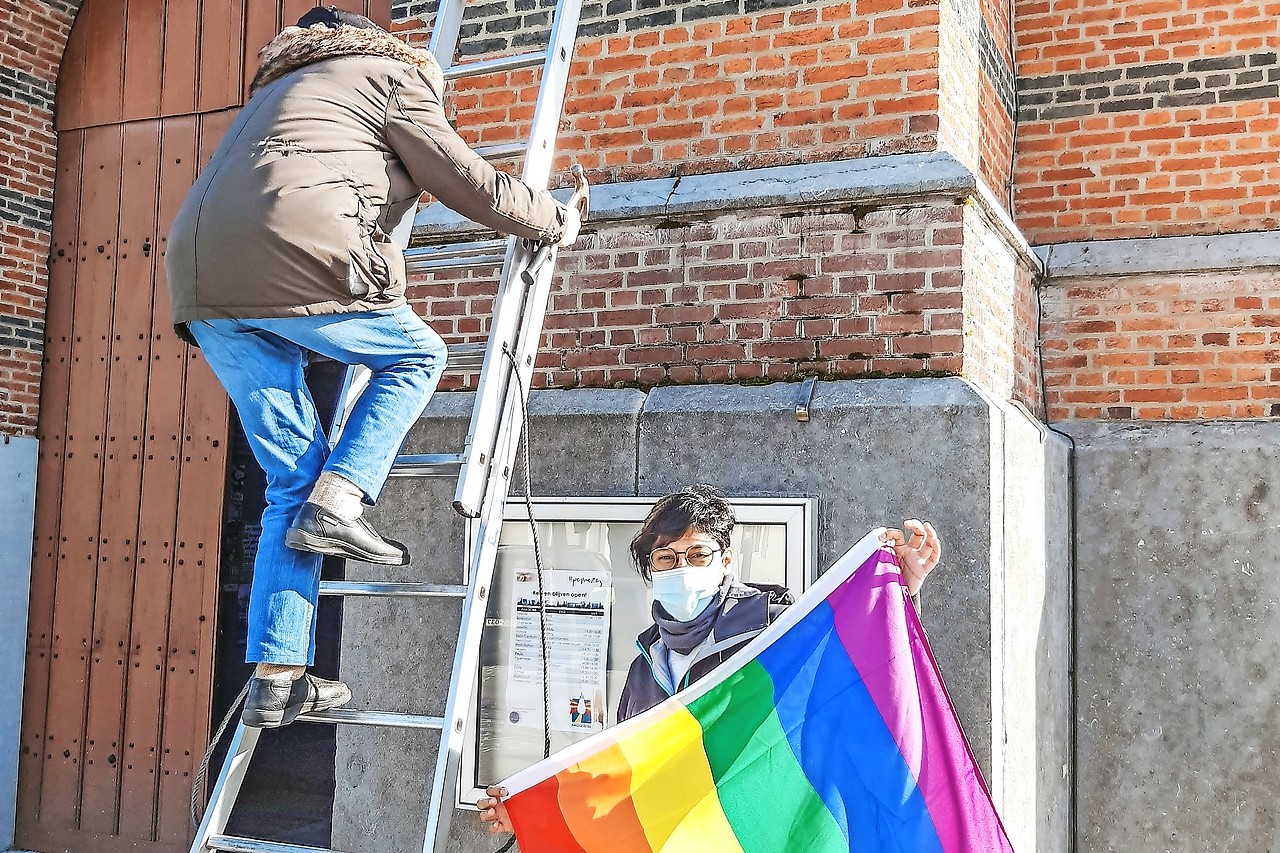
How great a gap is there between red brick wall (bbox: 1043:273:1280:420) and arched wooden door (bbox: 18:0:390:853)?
4.24 m

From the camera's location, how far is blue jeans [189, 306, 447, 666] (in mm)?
2932

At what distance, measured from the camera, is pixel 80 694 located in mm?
6516

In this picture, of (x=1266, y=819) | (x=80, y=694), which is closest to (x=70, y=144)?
(x=80, y=694)

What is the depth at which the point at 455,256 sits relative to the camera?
11.8ft

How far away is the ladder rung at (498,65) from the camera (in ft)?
12.3

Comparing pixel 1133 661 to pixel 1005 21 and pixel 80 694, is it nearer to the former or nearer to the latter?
pixel 1005 21

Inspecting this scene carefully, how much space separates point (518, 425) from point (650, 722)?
3.01 feet

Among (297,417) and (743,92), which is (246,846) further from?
(743,92)

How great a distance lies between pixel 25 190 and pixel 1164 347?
20.2 feet

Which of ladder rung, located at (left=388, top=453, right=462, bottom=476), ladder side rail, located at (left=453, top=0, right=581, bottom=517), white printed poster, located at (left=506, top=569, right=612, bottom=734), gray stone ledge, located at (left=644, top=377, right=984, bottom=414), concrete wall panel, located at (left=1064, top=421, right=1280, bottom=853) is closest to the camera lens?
ladder side rail, located at (left=453, top=0, right=581, bottom=517)

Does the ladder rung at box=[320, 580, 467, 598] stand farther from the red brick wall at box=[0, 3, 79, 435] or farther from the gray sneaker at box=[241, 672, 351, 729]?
the red brick wall at box=[0, 3, 79, 435]

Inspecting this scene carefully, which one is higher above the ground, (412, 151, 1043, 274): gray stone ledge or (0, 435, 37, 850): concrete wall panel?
(412, 151, 1043, 274): gray stone ledge

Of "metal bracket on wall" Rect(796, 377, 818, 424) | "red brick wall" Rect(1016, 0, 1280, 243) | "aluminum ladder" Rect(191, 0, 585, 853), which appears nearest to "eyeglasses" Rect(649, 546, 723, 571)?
"metal bracket on wall" Rect(796, 377, 818, 424)

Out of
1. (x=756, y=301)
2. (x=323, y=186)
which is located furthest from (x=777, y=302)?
(x=323, y=186)
